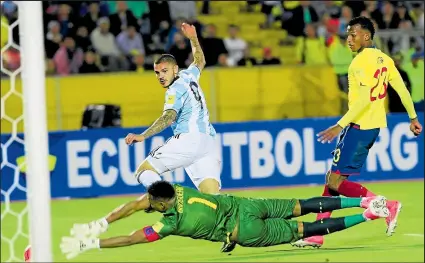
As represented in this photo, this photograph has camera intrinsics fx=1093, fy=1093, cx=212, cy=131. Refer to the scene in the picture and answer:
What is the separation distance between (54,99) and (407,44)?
637cm

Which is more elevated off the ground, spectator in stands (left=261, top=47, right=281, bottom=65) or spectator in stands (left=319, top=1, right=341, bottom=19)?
spectator in stands (left=319, top=1, right=341, bottom=19)

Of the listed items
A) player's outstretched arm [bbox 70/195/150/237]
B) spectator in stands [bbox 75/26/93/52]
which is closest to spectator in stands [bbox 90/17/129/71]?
spectator in stands [bbox 75/26/93/52]

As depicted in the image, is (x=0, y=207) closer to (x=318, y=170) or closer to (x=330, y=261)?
(x=318, y=170)

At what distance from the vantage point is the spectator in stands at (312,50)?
65.3 feet

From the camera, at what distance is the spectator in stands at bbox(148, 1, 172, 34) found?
20656 millimetres

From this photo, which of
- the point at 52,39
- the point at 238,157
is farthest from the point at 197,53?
the point at 52,39

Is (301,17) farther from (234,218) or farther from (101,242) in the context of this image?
(101,242)

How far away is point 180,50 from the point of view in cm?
1892

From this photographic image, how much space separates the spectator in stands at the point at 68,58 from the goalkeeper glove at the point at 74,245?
12.1 meters

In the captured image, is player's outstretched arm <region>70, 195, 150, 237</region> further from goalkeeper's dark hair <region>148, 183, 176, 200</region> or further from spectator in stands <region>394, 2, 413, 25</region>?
spectator in stands <region>394, 2, 413, 25</region>

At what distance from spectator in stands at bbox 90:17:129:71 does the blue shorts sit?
38.4 feet

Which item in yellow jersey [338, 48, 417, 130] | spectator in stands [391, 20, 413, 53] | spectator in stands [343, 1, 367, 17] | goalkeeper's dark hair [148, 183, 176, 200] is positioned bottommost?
goalkeeper's dark hair [148, 183, 176, 200]

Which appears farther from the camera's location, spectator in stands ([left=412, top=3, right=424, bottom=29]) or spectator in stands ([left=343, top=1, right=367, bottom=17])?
spectator in stands ([left=412, top=3, right=424, bottom=29])

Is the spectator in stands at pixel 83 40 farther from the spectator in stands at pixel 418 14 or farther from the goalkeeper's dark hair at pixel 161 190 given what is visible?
the goalkeeper's dark hair at pixel 161 190
